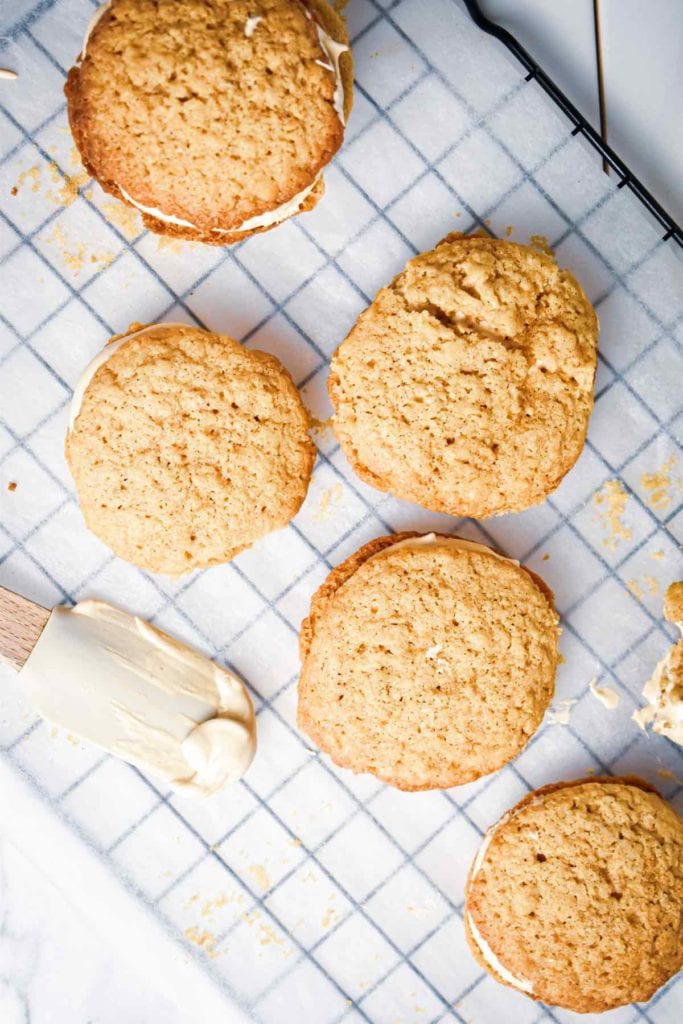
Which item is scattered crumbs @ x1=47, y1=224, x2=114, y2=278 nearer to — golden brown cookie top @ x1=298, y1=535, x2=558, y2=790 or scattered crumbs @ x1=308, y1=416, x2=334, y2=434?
scattered crumbs @ x1=308, y1=416, x2=334, y2=434

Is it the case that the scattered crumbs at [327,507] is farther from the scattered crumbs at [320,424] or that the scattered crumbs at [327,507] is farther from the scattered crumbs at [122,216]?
the scattered crumbs at [122,216]

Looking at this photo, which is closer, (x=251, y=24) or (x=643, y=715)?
(x=251, y=24)

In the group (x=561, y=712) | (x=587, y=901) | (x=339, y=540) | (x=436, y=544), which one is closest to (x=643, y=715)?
(x=561, y=712)

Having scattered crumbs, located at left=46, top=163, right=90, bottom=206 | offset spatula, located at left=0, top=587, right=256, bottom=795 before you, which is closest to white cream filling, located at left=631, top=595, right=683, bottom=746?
offset spatula, located at left=0, top=587, right=256, bottom=795

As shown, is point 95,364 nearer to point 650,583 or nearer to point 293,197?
point 293,197

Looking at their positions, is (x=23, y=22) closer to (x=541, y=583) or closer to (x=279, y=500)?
(x=279, y=500)

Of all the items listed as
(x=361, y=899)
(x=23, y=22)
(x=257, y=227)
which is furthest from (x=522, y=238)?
(x=361, y=899)

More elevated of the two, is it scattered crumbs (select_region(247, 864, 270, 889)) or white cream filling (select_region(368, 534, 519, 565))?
white cream filling (select_region(368, 534, 519, 565))
